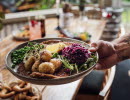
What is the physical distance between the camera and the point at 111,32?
379 cm

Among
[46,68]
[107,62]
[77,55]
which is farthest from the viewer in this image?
[107,62]

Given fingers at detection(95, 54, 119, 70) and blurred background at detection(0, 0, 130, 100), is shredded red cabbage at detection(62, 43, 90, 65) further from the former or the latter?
fingers at detection(95, 54, 119, 70)

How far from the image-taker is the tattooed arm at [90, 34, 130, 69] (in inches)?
65.8

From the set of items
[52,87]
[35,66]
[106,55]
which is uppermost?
[35,66]

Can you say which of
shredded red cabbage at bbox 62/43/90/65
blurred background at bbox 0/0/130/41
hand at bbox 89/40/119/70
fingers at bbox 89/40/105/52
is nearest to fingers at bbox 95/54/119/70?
hand at bbox 89/40/119/70

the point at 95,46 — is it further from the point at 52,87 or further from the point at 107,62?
the point at 52,87

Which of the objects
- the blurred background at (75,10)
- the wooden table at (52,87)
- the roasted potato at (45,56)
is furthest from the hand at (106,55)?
the blurred background at (75,10)

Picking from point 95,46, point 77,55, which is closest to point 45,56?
point 77,55

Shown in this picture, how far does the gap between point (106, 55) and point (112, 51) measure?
59 millimetres

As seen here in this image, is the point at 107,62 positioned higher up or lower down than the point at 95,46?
lower down

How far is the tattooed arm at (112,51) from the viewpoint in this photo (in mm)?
1670

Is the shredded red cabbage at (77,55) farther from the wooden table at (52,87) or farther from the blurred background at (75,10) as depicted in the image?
the blurred background at (75,10)

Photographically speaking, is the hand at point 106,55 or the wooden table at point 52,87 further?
the hand at point 106,55

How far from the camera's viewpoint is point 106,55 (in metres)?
1.73
